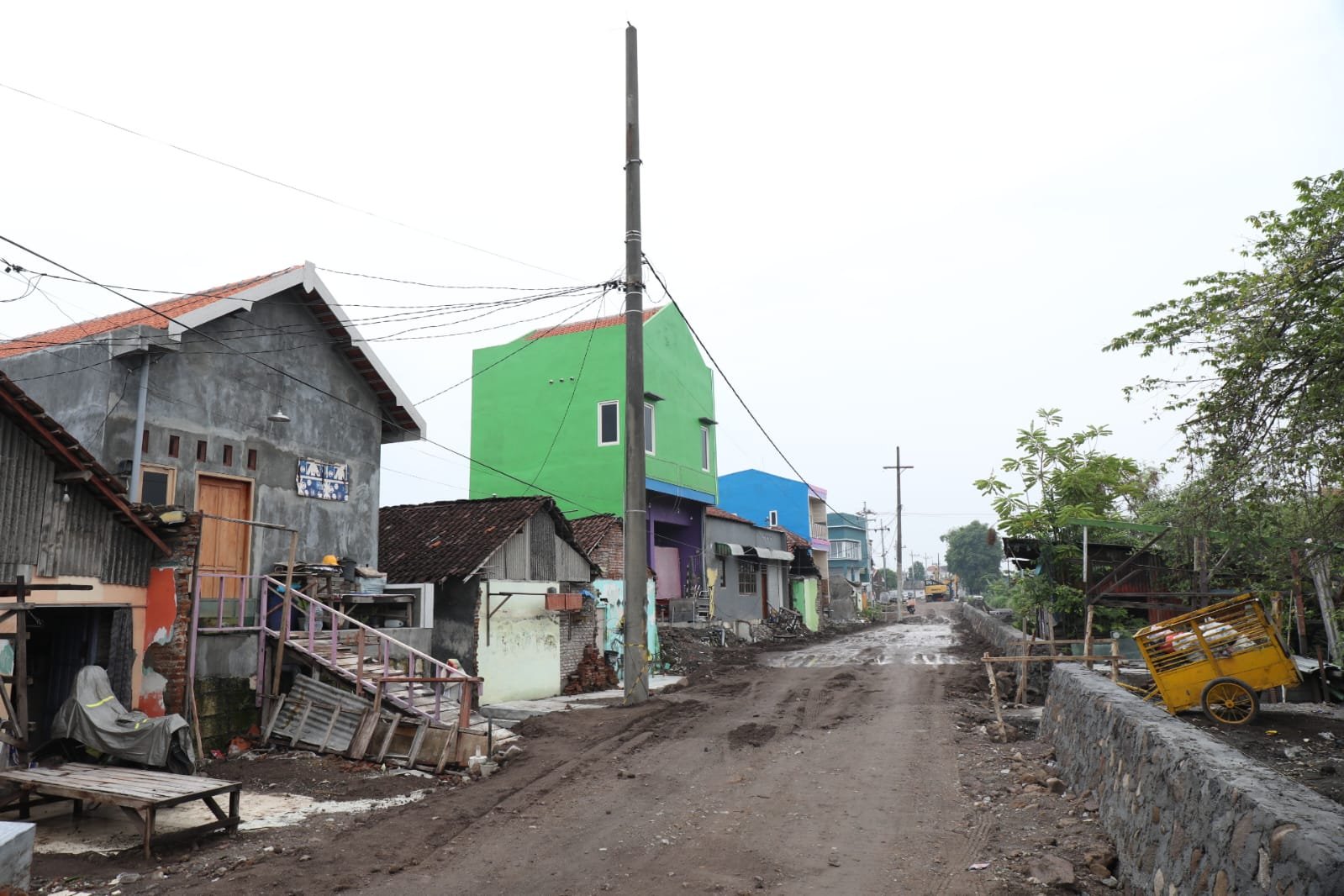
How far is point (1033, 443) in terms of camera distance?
20828 millimetres

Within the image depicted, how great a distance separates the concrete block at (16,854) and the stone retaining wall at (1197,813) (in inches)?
306

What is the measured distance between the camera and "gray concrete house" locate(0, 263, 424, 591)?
12461 millimetres

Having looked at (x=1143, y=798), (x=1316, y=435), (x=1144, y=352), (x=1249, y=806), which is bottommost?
(x=1143, y=798)

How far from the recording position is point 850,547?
76.3 metres

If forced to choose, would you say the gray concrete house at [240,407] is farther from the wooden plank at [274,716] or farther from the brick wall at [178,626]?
the wooden plank at [274,716]

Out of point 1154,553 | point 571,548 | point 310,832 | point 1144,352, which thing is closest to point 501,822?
point 310,832

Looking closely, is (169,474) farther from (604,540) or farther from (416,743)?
(604,540)

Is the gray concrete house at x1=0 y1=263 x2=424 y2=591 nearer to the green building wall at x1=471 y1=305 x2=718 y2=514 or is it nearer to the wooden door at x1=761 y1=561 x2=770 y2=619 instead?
the green building wall at x1=471 y1=305 x2=718 y2=514

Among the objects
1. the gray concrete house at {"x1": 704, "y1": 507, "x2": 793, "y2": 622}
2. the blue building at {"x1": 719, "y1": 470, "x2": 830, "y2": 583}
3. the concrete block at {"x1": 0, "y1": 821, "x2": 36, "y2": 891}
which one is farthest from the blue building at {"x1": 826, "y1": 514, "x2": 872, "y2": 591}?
the concrete block at {"x1": 0, "y1": 821, "x2": 36, "y2": 891}

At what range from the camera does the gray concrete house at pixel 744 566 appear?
Answer: 1332 inches

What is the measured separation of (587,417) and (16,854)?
68.7ft

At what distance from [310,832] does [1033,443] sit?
17.5 meters

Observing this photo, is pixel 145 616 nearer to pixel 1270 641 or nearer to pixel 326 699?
pixel 326 699

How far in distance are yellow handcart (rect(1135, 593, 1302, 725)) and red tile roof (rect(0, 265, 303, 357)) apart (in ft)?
47.1
